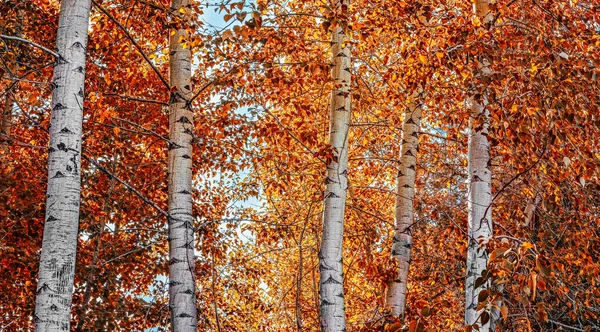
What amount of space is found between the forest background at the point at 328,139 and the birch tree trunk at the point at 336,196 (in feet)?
0.38

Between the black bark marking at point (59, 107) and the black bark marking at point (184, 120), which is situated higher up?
the black bark marking at point (184, 120)

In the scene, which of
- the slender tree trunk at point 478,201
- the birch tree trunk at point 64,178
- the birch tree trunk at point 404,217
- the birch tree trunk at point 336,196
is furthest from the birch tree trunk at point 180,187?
the birch tree trunk at point 404,217

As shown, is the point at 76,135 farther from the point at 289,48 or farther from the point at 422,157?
the point at 422,157

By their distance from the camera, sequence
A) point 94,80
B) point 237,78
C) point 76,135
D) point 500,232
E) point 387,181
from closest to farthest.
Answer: point 76,135 → point 237,78 → point 500,232 → point 94,80 → point 387,181

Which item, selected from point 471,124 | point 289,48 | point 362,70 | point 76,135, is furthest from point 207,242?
point 76,135

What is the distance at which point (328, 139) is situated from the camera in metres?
8.38

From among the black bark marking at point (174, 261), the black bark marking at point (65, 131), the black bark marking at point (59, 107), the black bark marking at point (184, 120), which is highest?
the black bark marking at point (184, 120)

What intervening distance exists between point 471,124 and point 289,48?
7.66 ft

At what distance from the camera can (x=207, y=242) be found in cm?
1164

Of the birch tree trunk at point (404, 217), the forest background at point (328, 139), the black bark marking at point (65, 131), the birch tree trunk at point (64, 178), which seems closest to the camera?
the birch tree trunk at point (64, 178)

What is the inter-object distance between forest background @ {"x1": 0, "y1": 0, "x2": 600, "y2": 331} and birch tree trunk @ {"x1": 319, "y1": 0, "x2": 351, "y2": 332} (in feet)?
0.38

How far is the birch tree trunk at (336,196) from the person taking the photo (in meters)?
6.39

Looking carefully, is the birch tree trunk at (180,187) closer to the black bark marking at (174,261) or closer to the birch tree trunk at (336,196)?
the black bark marking at (174,261)

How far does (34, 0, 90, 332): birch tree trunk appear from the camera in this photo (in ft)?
13.9
